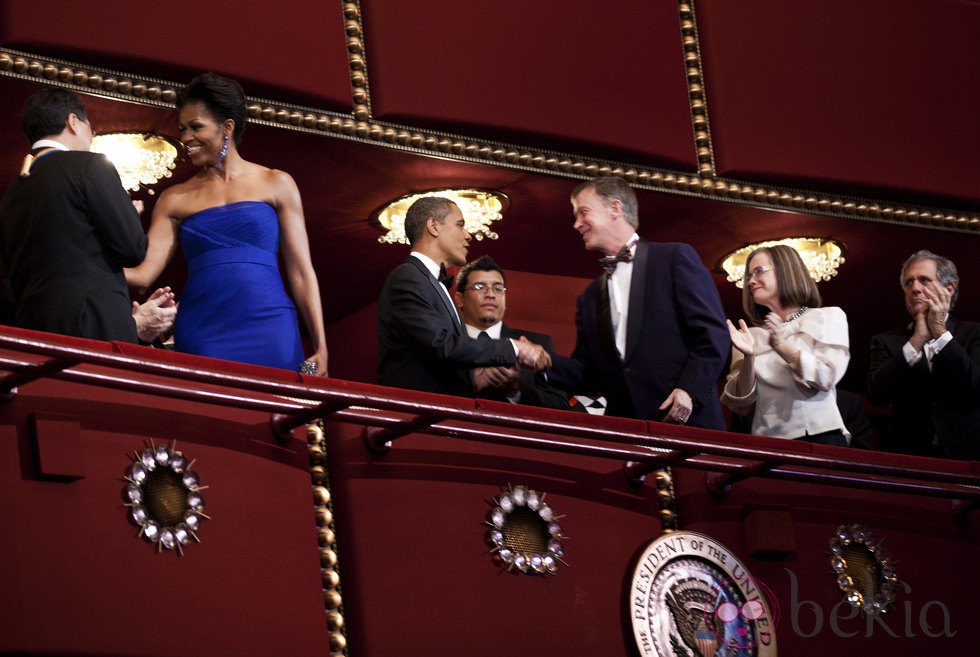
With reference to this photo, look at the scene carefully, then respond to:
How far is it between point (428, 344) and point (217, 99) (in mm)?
1019

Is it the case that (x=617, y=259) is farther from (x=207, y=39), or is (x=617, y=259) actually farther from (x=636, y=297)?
(x=207, y=39)

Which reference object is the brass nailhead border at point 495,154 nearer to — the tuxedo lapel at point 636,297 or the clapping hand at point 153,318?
the clapping hand at point 153,318

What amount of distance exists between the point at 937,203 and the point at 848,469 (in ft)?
9.06

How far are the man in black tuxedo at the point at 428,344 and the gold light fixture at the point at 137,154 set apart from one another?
1.28 metres

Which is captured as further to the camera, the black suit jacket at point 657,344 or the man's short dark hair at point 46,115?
the black suit jacket at point 657,344

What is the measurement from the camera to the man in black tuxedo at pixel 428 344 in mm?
5109

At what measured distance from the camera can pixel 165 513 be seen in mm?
4156

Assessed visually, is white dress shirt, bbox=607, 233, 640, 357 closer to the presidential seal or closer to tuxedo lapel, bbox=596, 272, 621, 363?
tuxedo lapel, bbox=596, 272, 621, 363

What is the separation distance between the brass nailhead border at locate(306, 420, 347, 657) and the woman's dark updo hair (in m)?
1.17

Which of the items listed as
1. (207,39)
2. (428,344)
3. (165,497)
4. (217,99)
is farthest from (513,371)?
(207,39)

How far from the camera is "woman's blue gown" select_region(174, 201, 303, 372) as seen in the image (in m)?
5.01

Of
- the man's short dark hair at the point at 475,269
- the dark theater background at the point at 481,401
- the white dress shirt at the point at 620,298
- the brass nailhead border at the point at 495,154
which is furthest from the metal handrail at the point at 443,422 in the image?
the brass nailhead border at the point at 495,154

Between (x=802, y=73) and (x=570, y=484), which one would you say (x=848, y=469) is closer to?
(x=570, y=484)

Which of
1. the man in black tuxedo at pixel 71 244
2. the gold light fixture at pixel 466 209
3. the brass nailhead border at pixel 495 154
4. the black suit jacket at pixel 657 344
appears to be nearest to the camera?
the man in black tuxedo at pixel 71 244
